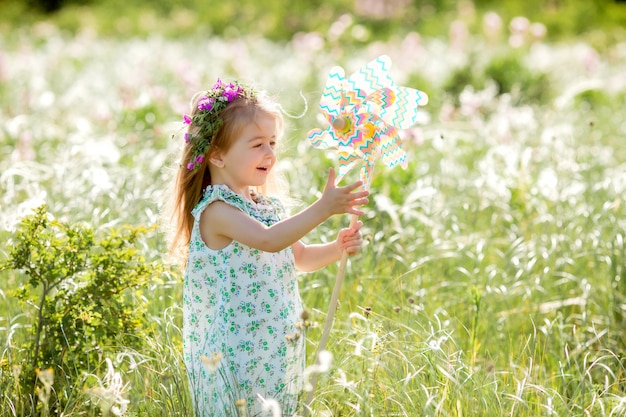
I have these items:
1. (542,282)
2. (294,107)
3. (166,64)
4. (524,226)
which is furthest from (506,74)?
(542,282)

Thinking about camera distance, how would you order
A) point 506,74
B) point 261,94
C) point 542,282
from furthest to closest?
point 506,74, point 542,282, point 261,94

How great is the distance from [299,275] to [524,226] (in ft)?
4.70

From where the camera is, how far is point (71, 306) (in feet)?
9.90

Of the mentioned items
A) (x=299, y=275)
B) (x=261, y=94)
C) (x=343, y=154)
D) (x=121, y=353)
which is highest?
(x=261, y=94)

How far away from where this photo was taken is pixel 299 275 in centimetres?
382

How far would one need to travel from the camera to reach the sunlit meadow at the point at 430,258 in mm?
2791

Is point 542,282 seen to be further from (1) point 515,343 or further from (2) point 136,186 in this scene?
(2) point 136,186

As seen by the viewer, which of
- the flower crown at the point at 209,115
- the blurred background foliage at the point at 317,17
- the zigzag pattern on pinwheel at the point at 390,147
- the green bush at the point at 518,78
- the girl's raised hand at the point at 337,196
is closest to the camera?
the girl's raised hand at the point at 337,196

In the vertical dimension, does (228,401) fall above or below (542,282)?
above

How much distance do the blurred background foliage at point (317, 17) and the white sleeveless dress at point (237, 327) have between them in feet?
41.3

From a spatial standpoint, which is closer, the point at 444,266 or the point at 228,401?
the point at 228,401

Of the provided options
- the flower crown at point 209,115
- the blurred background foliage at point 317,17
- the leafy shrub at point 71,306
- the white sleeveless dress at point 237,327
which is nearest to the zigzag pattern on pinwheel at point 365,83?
the flower crown at point 209,115

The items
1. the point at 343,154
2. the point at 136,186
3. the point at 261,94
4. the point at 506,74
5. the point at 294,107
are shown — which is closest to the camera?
the point at 343,154

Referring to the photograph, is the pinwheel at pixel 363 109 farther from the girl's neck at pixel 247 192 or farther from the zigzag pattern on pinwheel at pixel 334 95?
the girl's neck at pixel 247 192
